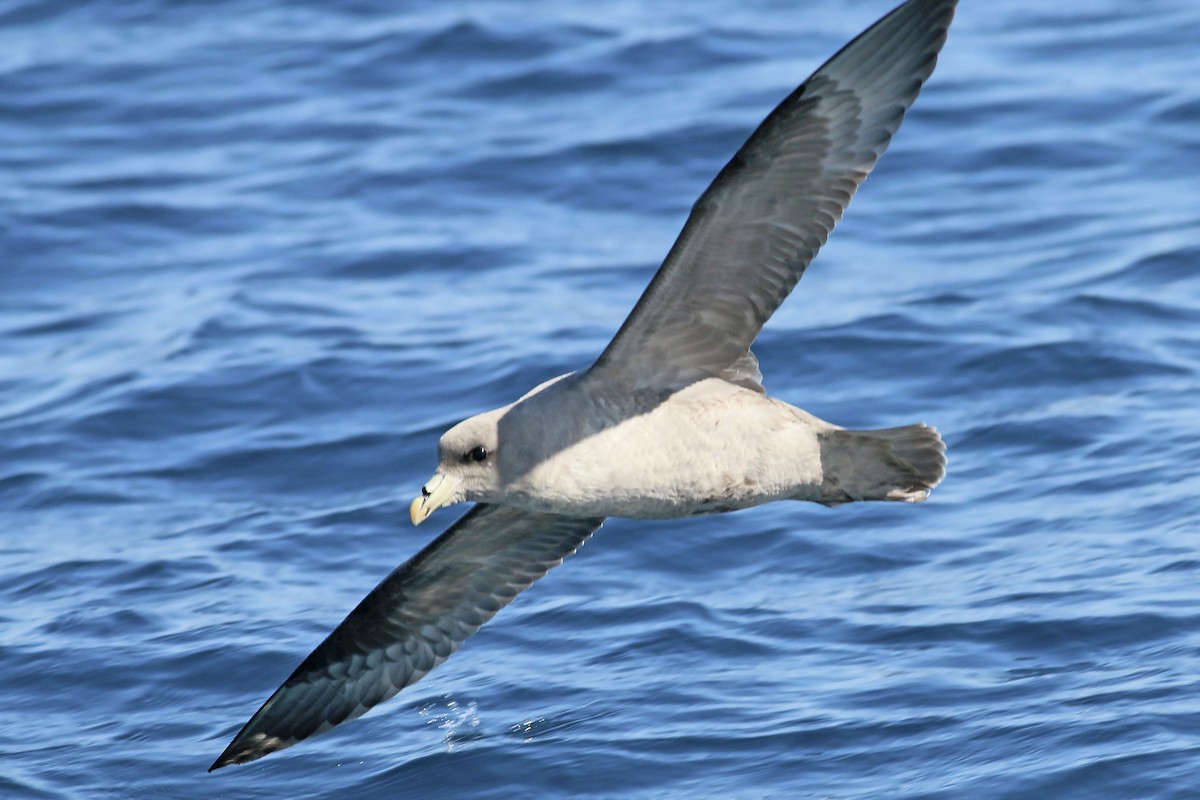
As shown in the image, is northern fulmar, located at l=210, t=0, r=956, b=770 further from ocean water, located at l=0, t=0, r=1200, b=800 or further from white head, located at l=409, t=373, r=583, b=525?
ocean water, located at l=0, t=0, r=1200, b=800

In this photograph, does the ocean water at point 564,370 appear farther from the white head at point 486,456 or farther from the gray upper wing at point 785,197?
the gray upper wing at point 785,197

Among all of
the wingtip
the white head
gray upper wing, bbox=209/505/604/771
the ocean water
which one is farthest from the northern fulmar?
the wingtip

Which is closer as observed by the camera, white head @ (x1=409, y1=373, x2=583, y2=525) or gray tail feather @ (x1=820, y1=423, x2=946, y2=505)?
white head @ (x1=409, y1=373, x2=583, y2=525)

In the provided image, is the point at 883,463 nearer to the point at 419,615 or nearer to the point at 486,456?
the point at 486,456

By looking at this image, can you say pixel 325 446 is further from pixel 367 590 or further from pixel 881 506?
pixel 881 506

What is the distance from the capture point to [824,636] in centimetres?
779

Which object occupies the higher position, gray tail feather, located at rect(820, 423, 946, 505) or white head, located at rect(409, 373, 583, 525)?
white head, located at rect(409, 373, 583, 525)

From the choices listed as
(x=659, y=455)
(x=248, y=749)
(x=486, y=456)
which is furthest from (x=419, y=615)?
(x=659, y=455)

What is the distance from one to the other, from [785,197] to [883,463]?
3.16 feet

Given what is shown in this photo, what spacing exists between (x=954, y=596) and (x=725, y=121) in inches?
231

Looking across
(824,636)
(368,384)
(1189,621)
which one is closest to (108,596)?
(368,384)

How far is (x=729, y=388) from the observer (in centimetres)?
656

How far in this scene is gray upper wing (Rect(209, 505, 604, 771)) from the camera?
739 cm

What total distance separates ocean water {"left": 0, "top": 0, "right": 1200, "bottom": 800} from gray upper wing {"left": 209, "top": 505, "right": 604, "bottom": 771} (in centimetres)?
19
